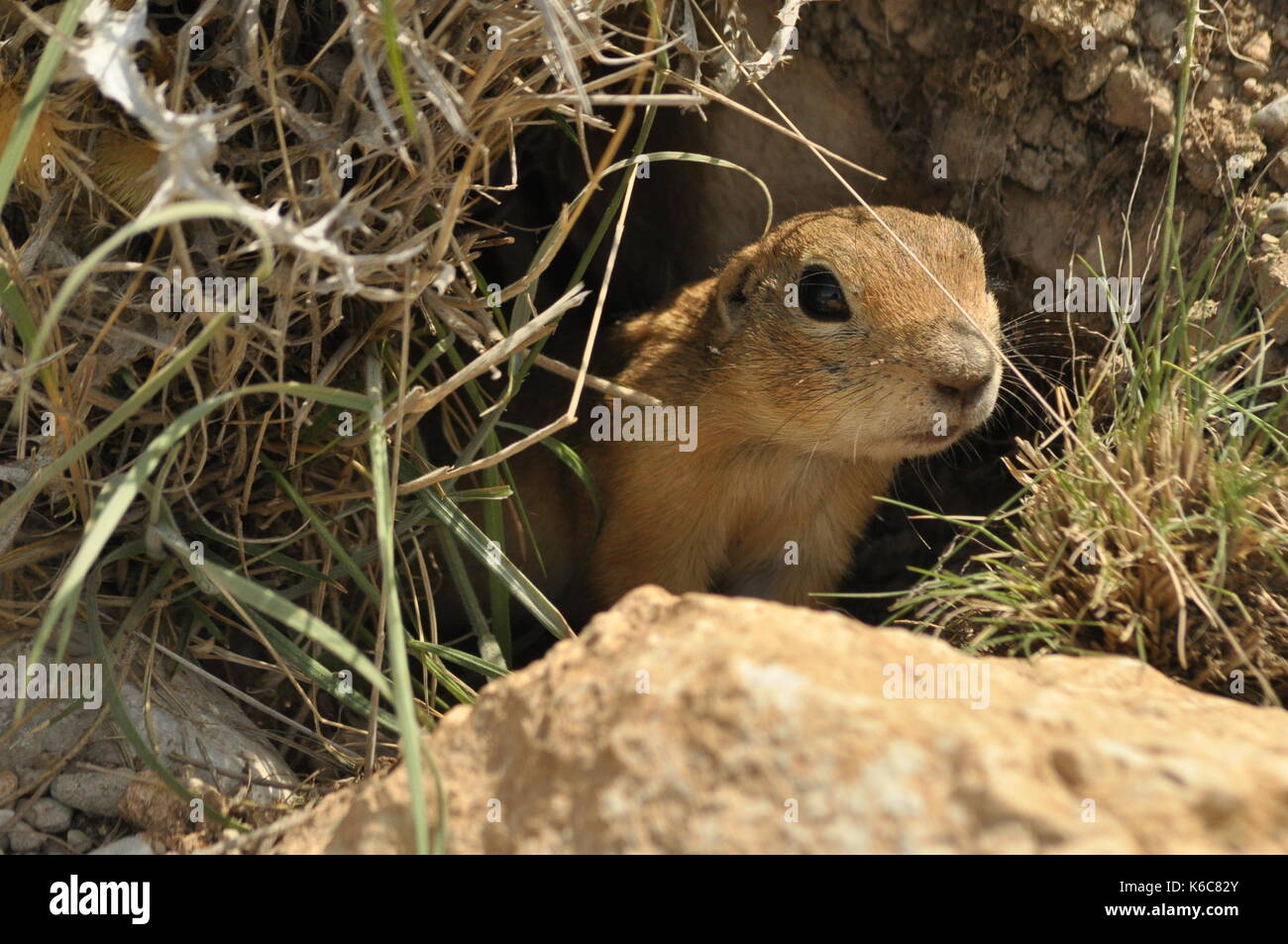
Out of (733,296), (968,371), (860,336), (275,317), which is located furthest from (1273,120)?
(275,317)

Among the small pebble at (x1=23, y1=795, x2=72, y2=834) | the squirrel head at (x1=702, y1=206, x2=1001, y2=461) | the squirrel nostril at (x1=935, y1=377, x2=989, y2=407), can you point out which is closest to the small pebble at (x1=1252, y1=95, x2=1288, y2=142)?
the squirrel head at (x1=702, y1=206, x2=1001, y2=461)

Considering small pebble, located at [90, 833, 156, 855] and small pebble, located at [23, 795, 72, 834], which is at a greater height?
small pebble, located at [23, 795, 72, 834]

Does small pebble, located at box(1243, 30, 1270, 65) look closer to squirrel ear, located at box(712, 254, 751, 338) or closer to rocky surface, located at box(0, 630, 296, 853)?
squirrel ear, located at box(712, 254, 751, 338)

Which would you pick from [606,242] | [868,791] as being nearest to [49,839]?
[868,791]

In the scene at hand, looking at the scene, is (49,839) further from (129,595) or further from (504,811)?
(504,811)

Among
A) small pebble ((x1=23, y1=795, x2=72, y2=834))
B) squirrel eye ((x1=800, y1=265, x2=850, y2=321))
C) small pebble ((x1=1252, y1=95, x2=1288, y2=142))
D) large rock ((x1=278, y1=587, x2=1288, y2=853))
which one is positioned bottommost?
small pebble ((x1=23, y1=795, x2=72, y2=834))

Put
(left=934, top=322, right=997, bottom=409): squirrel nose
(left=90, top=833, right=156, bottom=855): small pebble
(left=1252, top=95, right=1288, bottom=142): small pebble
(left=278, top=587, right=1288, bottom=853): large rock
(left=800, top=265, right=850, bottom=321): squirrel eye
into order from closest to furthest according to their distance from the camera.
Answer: (left=278, top=587, right=1288, bottom=853): large rock < (left=90, top=833, right=156, bottom=855): small pebble < (left=934, top=322, right=997, bottom=409): squirrel nose < (left=800, top=265, right=850, bottom=321): squirrel eye < (left=1252, top=95, right=1288, bottom=142): small pebble
